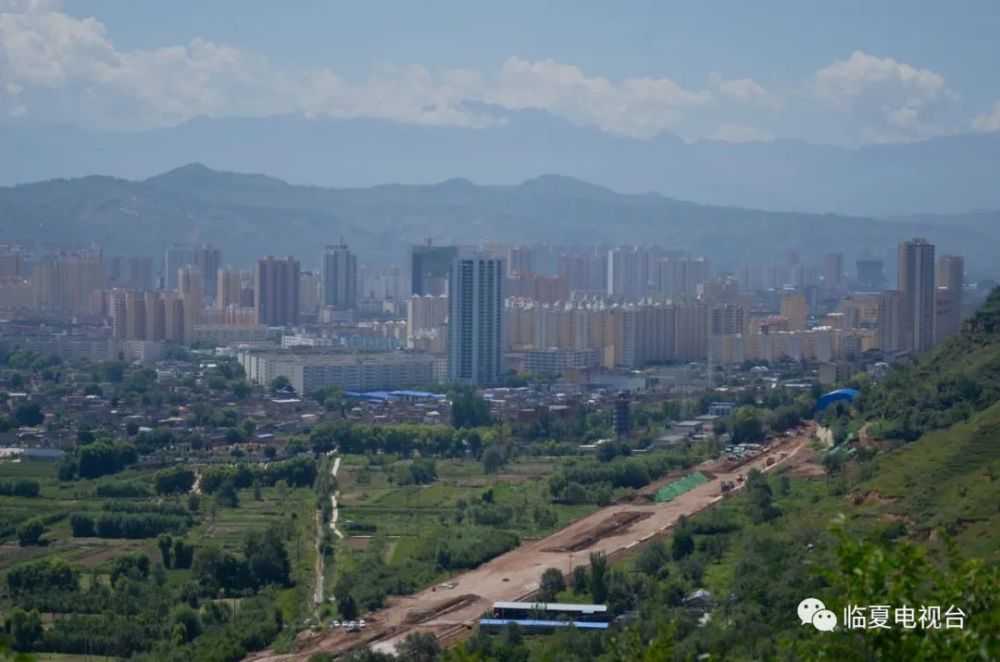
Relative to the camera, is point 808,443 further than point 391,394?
No

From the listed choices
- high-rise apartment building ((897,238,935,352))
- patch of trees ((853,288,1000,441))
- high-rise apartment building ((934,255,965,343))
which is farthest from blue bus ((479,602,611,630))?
high-rise apartment building ((897,238,935,352))

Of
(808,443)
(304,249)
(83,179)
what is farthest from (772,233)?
(808,443)

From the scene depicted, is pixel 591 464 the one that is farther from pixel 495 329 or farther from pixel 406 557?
pixel 495 329

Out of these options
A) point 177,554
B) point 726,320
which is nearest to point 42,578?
point 177,554

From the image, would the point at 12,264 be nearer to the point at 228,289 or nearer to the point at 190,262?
the point at 190,262

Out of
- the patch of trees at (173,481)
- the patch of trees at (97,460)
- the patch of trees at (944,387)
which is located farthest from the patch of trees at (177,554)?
the patch of trees at (944,387)

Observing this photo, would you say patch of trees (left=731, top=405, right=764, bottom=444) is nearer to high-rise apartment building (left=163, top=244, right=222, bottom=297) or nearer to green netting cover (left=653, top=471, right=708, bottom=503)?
green netting cover (left=653, top=471, right=708, bottom=503)

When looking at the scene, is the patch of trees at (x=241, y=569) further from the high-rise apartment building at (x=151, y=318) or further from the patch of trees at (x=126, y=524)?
the high-rise apartment building at (x=151, y=318)
